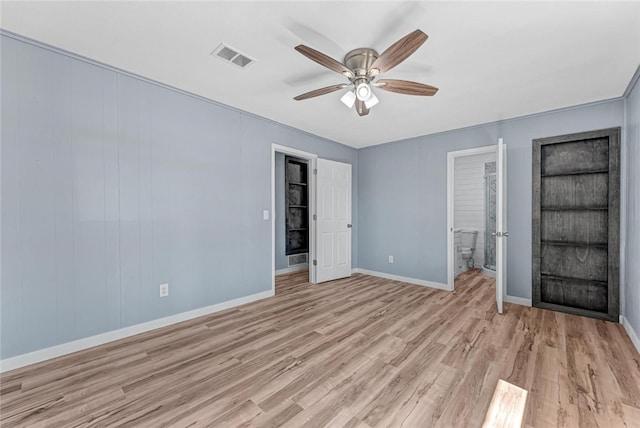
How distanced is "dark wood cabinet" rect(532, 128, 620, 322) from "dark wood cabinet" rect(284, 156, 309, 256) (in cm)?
388

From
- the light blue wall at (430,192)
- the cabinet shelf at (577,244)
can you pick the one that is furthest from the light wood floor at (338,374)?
the light blue wall at (430,192)

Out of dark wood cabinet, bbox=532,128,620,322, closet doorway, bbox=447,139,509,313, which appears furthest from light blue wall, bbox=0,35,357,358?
closet doorway, bbox=447,139,509,313

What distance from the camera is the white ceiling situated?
1.74 meters

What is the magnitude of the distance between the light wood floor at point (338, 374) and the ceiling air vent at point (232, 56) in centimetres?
251

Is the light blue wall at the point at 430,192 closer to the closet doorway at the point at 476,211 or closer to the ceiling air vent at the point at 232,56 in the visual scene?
the closet doorway at the point at 476,211

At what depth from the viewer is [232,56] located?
2.27 meters

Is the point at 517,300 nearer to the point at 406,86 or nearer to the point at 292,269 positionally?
the point at 406,86

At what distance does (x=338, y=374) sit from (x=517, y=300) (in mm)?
2980

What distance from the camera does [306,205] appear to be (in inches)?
233

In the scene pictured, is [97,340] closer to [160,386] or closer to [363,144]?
[160,386]

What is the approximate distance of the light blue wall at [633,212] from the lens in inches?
98.5

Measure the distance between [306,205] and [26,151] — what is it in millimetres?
4311

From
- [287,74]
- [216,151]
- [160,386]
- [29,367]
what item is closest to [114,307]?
[29,367]

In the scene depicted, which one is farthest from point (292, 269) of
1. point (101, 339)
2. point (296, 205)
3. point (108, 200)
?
point (108, 200)
